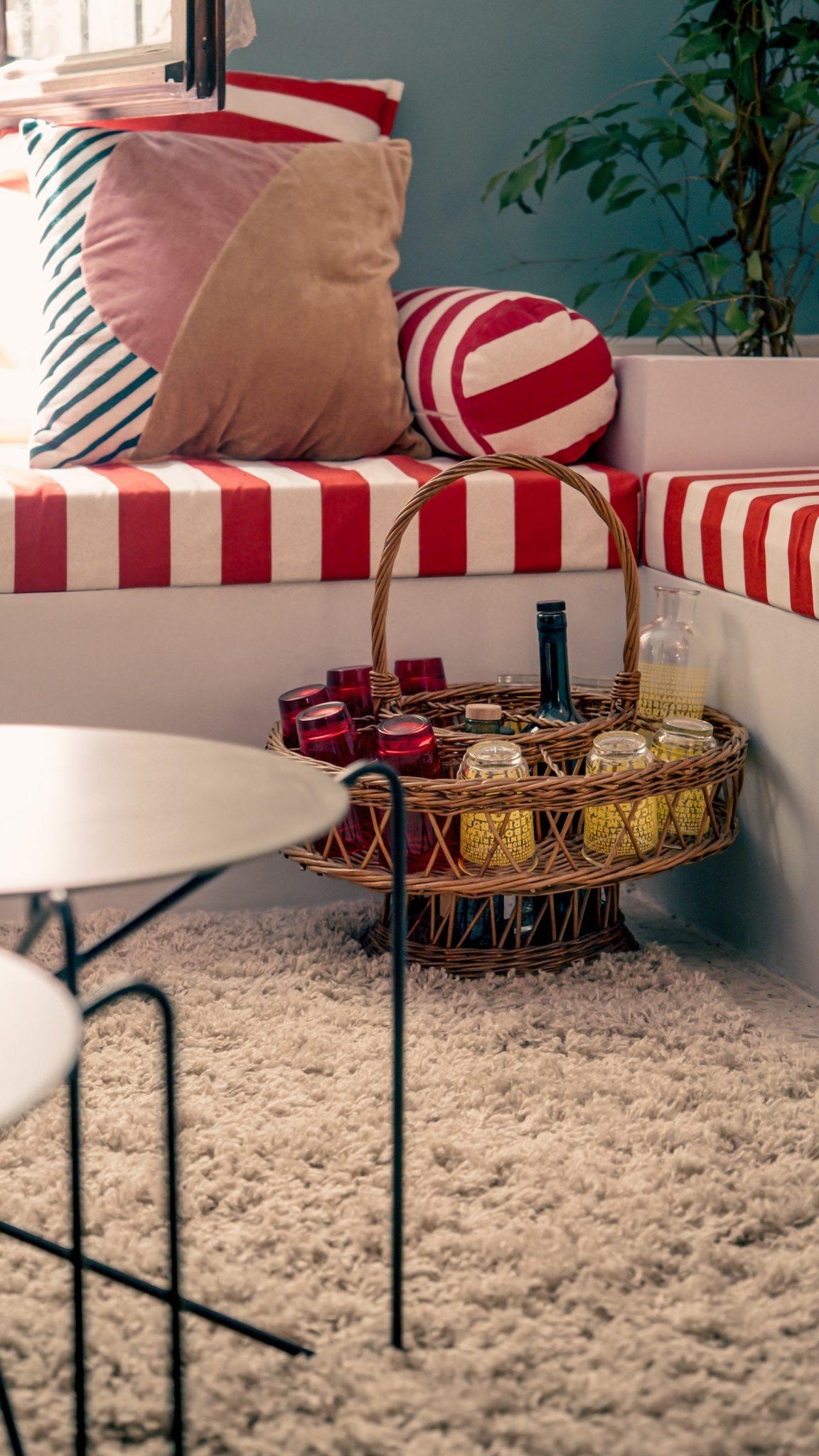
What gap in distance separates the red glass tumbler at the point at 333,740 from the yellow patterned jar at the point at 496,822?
0.11 meters

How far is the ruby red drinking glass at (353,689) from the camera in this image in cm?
145

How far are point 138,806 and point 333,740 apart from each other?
0.69m

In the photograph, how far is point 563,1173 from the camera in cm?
99

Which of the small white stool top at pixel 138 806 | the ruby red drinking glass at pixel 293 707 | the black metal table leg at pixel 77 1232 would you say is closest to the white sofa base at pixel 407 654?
the ruby red drinking glass at pixel 293 707

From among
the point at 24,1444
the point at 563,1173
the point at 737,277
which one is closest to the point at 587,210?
the point at 737,277

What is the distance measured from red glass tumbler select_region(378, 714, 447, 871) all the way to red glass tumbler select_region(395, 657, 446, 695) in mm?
218

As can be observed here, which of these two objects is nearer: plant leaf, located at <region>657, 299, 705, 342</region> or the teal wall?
plant leaf, located at <region>657, 299, 705, 342</region>

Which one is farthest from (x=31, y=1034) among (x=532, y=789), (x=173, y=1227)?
(x=532, y=789)

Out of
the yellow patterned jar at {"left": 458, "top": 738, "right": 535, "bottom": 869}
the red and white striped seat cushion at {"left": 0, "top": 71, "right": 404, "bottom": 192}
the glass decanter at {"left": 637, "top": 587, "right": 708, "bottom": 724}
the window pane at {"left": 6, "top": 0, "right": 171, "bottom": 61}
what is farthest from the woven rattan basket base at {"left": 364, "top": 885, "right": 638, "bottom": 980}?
the red and white striped seat cushion at {"left": 0, "top": 71, "right": 404, "bottom": 192}

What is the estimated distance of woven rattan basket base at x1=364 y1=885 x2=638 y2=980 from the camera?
136 cm

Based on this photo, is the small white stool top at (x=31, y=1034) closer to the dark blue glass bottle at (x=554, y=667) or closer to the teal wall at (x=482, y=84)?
the dark blue glass bottle at (x=554, y=667)

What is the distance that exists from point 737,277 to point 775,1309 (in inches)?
75.8

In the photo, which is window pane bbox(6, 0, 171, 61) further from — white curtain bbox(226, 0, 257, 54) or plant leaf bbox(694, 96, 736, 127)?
plant leaf bbox(694, 96, 736, 127)

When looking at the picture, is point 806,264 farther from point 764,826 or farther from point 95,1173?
point 95,1173
